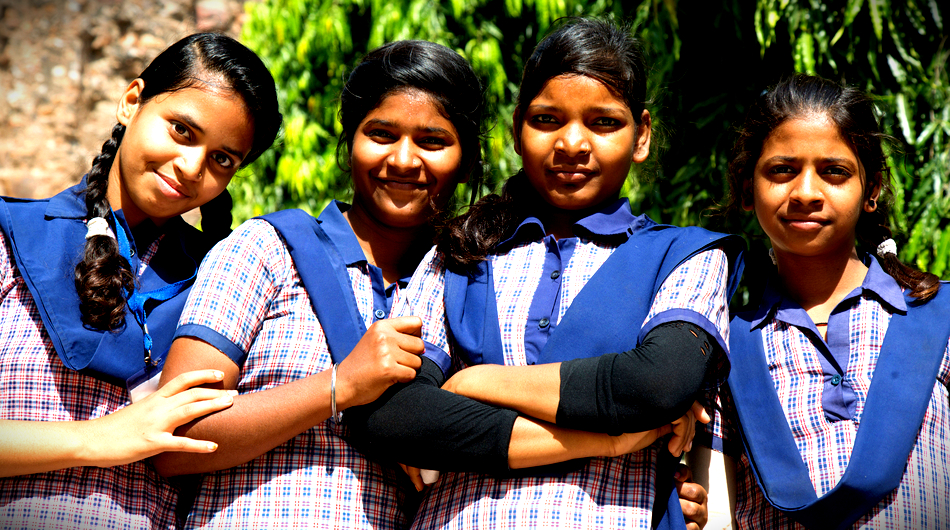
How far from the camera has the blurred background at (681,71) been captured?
2.80 metres

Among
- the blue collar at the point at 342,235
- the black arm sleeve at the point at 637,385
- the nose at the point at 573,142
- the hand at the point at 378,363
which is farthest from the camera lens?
the blue collar at the point at 342,235

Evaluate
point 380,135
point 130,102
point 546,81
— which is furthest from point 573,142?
point 130,102

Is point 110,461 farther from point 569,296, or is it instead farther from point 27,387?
point 569,296

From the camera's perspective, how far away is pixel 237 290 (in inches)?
63.9

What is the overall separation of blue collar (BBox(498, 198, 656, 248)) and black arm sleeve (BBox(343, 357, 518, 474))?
0.44 meters

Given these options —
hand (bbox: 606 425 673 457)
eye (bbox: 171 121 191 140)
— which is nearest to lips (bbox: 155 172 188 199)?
eye (bbox: 171 121 191 140)

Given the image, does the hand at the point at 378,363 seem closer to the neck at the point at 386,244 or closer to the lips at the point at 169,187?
the neck at the point at 386,244

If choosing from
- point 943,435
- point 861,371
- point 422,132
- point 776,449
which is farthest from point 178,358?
point 943,435

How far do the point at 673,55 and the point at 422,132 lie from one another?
160 cm

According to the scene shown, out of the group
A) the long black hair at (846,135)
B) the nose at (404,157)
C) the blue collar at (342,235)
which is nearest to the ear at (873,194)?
the long black hair at (846,135)

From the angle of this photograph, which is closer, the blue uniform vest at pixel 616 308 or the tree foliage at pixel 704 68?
the blue uniform vest at pixel 616 308

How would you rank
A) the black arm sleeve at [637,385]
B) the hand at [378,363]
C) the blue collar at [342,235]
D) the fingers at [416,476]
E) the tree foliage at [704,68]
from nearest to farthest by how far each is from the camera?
the black arm sleeve at [637,385], the hand at [378,363], the fingers at [416,476], the blue collar at [342,235], the tree foliage at [704,68]

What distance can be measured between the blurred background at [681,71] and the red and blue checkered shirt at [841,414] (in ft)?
2.03

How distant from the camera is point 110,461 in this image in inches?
61.6
